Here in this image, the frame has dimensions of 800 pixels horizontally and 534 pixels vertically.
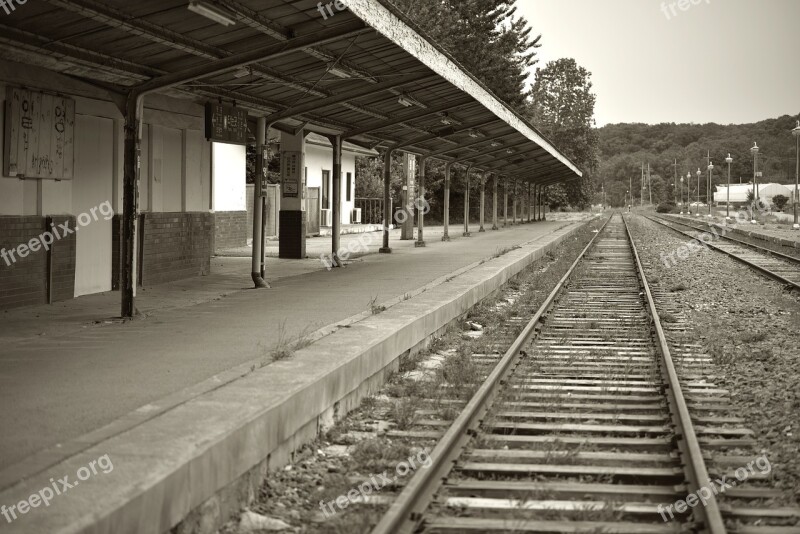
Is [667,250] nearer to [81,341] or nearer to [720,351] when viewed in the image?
[720,351]

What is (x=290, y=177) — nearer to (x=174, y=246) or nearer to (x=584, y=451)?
(x=174, y=246)

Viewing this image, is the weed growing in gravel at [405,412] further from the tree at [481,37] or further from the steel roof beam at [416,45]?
the tree at [481,37]

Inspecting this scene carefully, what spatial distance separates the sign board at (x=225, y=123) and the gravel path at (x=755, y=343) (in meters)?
7.60

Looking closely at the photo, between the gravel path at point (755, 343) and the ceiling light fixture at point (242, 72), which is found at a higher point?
the ceiling light fixture at point (242, 72)

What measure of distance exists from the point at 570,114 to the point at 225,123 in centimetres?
8363

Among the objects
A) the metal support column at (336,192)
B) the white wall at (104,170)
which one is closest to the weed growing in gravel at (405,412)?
the white wall at (104,170)

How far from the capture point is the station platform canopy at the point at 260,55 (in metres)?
9.63

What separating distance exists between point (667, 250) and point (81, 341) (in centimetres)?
2698

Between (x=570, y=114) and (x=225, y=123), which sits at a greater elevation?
(x=570, y=114)

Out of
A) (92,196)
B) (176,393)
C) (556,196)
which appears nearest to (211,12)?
(176,393)

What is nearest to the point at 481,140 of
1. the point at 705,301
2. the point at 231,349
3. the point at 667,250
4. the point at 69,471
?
the point at 667,250

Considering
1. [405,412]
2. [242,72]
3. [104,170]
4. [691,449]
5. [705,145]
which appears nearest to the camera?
[691,449]

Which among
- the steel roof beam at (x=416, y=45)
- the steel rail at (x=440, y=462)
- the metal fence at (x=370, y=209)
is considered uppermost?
the steel roof beam at (x=416, y=45)

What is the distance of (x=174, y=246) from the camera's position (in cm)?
1585
